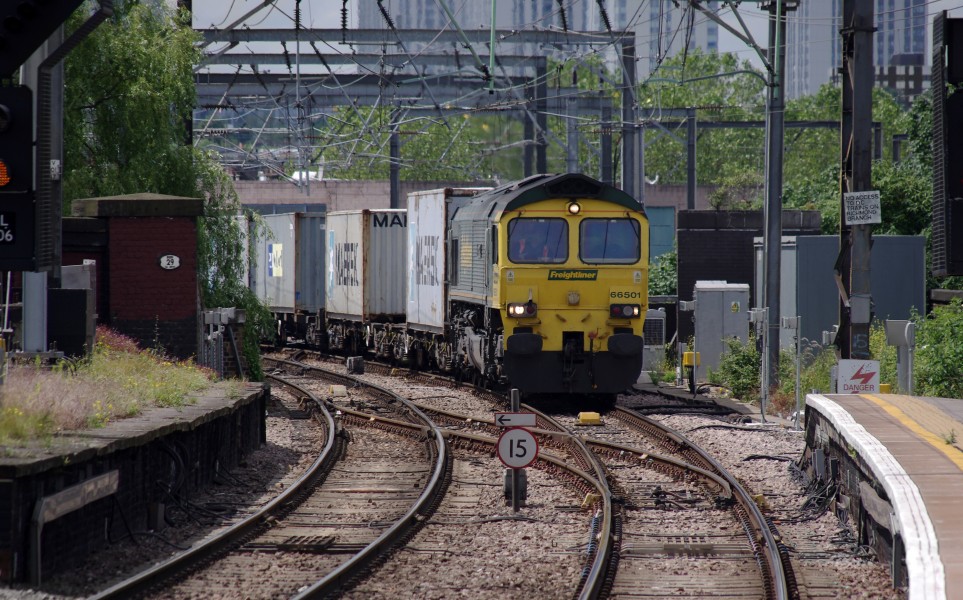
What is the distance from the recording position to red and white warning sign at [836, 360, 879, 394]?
1491 cm

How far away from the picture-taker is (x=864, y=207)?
49.8ft

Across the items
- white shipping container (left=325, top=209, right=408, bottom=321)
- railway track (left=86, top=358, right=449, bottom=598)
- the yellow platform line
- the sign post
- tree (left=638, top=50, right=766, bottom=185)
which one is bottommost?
railway track (left=86, top=358, right=449, bottom=598)

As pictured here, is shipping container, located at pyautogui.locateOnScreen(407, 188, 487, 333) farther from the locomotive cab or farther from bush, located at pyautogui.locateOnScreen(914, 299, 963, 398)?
bush, located at pyautogui.locateOnScreen(914, 299, 963, 398)

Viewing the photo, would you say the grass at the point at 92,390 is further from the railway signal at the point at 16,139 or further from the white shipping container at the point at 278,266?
the white shipping container at the point at 278,266

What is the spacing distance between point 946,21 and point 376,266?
20300 mm

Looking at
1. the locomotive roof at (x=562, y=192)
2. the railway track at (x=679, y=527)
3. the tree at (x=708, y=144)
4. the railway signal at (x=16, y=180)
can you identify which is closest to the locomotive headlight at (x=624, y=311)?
the locomotive roof at (x=562, y=192)

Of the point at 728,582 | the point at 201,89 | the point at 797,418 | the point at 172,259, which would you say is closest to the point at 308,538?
the point at 728,582

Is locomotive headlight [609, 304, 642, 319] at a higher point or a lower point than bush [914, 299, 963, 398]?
higher

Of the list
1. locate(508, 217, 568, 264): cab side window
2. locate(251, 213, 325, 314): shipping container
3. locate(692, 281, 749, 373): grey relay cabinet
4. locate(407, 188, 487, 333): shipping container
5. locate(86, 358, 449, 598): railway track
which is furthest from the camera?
locate(251, 213, 325, 314): shipping container

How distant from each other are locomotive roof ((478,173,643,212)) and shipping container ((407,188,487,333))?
3.84 m

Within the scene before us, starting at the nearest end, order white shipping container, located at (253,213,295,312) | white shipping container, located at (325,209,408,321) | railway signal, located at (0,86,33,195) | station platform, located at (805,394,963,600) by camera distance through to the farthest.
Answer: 1. station platform, located at (805,394,963,600)
2. railway signal, located at (0,86,33,195)
3. white shipping container, located at (325,209,408,321)
4. white shipping container, located at (253,213,295,312)

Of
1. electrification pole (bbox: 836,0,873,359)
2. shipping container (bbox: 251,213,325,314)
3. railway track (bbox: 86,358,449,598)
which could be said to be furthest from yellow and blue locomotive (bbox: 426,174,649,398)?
shipping container (bbox: 251,213,325,314)

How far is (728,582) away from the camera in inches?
355

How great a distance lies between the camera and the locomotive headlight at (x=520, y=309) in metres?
19.0
